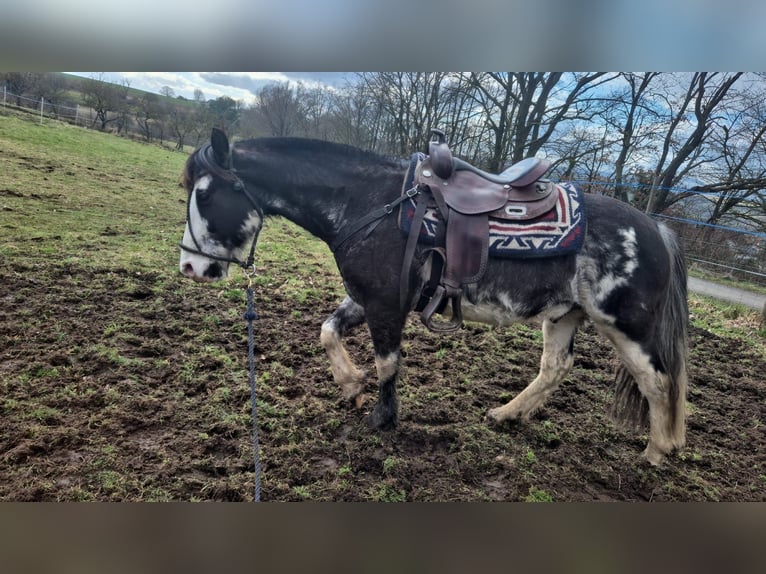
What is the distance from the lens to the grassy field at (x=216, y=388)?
171 centimetres

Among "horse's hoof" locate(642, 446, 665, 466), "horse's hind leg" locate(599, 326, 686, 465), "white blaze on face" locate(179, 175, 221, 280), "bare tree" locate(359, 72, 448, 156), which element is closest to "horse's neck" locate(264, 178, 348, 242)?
"white blaze on face" locate(179, 175, 221, 280)

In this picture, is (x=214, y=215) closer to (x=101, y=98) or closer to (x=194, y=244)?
(x=194, y=244)

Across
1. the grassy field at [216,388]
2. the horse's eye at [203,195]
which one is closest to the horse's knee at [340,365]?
the grassy field at [216,388]

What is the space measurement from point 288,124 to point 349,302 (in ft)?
3.63

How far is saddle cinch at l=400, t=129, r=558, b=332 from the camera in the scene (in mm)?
1732

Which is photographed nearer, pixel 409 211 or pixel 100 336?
pixel 409 211

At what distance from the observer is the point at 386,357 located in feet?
6.46

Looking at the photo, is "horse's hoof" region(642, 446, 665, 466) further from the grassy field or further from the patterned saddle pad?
the patterned saddle pad

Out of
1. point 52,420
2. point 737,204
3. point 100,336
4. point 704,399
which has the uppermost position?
point 737,204

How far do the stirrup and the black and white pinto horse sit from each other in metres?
0.06
